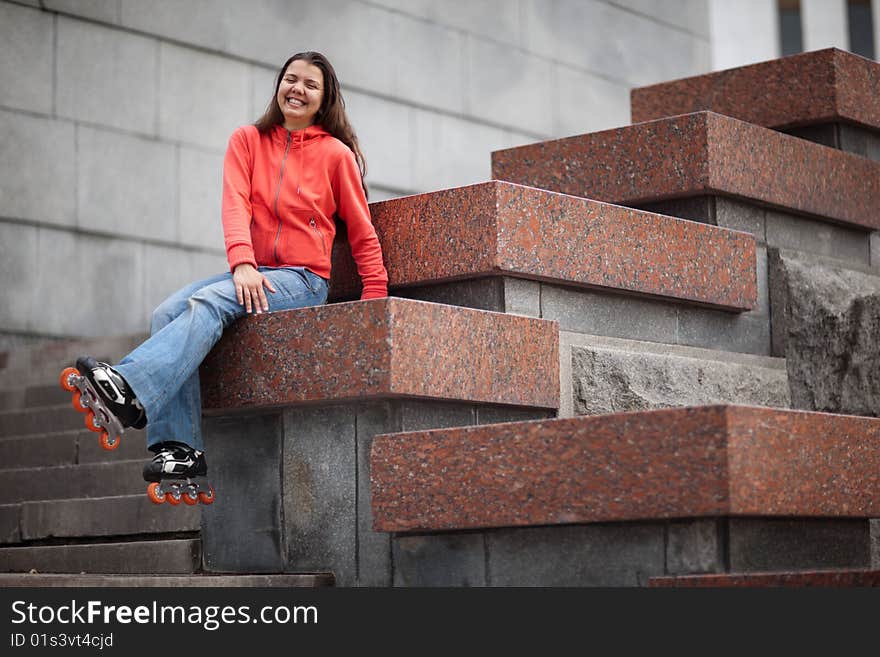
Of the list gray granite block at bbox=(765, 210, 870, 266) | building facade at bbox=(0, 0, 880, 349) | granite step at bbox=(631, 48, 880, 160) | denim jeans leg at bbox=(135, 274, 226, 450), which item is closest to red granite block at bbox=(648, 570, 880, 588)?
denim jeans leg at bbox=(135, 274, 226, 450)

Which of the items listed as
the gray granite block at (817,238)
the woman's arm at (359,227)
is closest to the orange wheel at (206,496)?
the woman's arm at (359,227)

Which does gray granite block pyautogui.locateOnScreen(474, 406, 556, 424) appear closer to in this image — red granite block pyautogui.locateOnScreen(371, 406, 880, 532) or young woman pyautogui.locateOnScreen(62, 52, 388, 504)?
red granite block pyautogui.locateOnScreen(371, 406, 880, 532)

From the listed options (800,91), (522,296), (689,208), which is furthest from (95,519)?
(800,91)

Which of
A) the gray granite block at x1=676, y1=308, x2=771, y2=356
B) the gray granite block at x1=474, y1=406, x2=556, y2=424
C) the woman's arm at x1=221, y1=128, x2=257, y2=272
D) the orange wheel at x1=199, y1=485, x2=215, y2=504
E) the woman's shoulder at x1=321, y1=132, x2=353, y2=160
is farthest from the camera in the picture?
the gray granite block at x1=676, y1=308, x2=771, y2=356

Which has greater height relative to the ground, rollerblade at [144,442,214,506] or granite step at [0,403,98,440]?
granite step at [0,403,98,440]

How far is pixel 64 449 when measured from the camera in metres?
7.87

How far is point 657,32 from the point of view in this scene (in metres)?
15.6

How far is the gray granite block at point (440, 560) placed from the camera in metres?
4.94

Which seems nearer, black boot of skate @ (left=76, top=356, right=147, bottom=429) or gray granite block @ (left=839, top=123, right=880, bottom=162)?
black boot of skate @ (left=76, top=356, right=147, bottom=429)

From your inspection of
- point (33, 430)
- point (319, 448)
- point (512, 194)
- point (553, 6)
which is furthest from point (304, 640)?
point (553, 6)

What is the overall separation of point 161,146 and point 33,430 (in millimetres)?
3400

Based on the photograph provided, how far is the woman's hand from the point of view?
5582 millimetres

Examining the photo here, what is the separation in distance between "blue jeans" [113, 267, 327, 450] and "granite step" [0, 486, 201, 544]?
0.86 metres

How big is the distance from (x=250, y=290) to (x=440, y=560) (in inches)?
54.1
